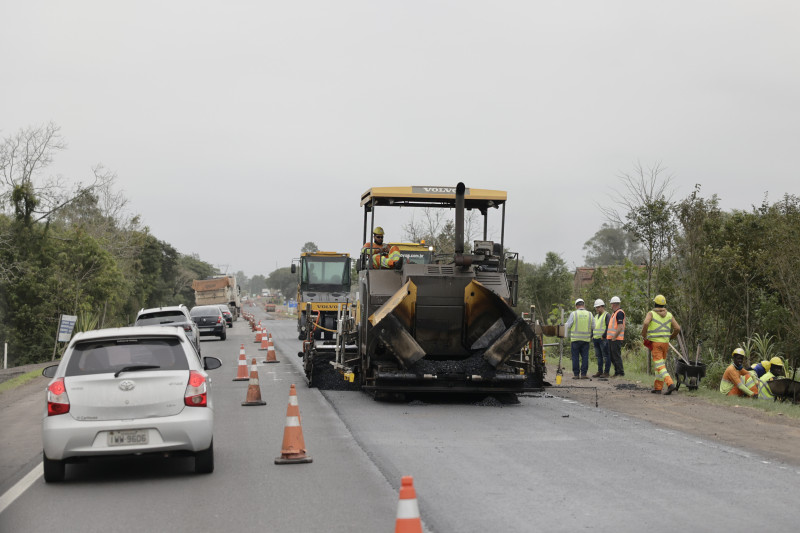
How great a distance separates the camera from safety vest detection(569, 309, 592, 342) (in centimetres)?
2095

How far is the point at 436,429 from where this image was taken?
12.3 meters

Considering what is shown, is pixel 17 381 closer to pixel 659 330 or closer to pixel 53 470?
pixel 659 330

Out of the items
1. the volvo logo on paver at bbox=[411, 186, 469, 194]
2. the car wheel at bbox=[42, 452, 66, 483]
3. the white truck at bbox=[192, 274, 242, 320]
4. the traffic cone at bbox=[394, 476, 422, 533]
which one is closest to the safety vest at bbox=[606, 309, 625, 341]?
the volvo logo on paver at bbox=[411, 186, 469, 194]

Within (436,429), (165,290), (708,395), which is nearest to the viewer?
(436,429)

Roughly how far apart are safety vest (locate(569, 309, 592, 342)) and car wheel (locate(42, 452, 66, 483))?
46.0 ft

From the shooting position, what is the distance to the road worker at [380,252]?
16078mm

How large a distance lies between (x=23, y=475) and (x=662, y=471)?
6.38 meters

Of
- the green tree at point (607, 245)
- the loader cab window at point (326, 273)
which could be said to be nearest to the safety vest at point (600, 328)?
the loader cab window at point (326, 273)

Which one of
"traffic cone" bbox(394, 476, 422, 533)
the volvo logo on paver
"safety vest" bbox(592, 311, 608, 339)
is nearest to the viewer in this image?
"traffic cone" bbox(394, 476, 422, 533)

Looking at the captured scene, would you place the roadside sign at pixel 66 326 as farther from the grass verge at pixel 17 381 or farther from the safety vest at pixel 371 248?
the safety vest at pixel 371 248

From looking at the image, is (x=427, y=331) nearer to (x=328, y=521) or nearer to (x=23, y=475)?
(x=23, y=475)

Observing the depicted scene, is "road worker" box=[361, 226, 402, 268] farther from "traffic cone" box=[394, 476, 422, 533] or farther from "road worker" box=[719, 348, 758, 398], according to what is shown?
"traffic cone" box=[394, 476, 422, 533]

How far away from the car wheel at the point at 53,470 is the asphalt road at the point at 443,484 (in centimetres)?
11

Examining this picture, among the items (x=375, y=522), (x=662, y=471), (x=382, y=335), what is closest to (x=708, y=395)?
(x=382, y=335)
